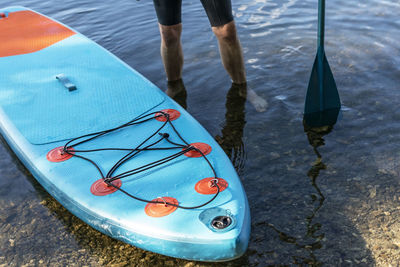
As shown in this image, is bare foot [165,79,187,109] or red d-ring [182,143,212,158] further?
bare foot [165,79,187,109]

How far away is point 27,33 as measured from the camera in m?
3.96

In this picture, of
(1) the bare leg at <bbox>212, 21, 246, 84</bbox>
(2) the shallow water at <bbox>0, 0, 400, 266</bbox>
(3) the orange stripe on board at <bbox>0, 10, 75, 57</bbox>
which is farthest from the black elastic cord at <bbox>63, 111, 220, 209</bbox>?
(3) the orange stripe on board at <bbox>0, 10, 75, 57</bbox>

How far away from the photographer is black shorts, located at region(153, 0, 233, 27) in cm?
277

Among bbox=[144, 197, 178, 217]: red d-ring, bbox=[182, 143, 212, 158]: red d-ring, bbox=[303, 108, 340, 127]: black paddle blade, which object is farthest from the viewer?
bbox=[303, 108, 340, 127]: black paddle blade

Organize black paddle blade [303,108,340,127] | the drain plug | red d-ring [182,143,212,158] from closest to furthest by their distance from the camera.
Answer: the drain plug → red d-ring [182,143,212,158] → black paddle blade [303,108,340,127]

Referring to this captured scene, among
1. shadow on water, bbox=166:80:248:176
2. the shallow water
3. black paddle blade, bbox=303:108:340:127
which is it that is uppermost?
black paddle blade, bbox=303:108:340:127

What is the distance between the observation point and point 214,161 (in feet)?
7.43

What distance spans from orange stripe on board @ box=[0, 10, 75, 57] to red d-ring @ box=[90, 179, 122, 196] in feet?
6.53

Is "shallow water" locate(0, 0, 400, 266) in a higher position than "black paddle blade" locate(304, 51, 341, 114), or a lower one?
lower

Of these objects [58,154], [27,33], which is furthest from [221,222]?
[27,33]

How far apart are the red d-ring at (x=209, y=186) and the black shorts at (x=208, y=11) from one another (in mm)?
1270

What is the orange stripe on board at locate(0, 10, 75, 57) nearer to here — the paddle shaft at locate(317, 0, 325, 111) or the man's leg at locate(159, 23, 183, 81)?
the man's leg at locate(159, 23, 183, 81)

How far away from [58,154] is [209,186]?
3.15ft

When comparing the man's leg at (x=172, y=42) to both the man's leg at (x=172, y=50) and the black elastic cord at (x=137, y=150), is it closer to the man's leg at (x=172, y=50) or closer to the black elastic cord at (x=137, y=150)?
the man's leg at (x=172, y=50)
